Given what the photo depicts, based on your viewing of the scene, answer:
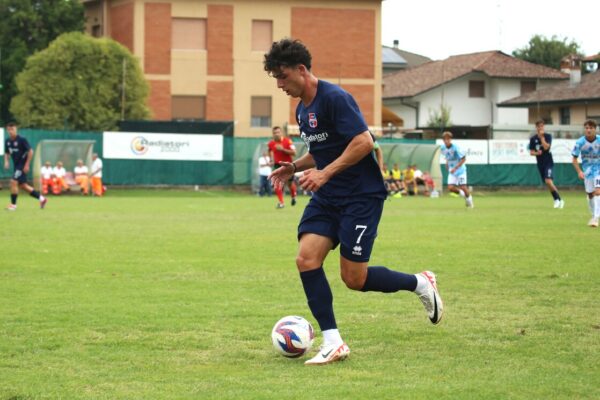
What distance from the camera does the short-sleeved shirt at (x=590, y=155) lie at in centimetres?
2094

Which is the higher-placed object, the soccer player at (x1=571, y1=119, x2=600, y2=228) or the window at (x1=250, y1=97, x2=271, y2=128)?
the window at (x1=250, y1=97, x2=271, y2=128)

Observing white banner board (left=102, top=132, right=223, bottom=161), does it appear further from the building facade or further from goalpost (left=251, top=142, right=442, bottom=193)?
the building facade

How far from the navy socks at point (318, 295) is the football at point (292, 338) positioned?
0.13 metres

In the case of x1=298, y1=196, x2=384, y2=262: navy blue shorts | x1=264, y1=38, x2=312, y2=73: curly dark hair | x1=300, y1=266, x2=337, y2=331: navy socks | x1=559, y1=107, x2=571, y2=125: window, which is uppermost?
x1=559, y1=107, x2=571, y2=125: window

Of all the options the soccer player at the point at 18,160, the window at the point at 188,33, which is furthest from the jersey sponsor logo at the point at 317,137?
the window at the point at 188,33

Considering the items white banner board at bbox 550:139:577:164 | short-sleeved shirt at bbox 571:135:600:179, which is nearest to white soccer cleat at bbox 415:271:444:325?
short-sleeved shirt at bbox 571:135:600:179

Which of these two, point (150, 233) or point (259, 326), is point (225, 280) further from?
point (150, 233)

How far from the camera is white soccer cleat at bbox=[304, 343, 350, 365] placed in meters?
7.14

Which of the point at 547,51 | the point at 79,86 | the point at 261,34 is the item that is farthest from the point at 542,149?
the point at 547,51

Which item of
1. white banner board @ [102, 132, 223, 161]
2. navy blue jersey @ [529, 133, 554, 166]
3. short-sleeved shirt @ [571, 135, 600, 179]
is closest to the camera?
short-sleeved shirt @ [571, 135, 600, 179]

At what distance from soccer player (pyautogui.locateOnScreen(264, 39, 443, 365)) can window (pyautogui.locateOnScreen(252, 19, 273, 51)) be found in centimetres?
5124

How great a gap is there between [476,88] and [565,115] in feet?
38.1

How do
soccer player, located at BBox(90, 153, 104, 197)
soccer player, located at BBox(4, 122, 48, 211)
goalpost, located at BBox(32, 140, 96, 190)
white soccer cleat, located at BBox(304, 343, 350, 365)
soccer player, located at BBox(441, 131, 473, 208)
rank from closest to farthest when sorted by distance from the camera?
white soccer cleat, located at BBox(304, 343, 350, 365) → soccer player, located at BBox(4, 122, 48, 211) → soccer player, located at BBox(441, 131, 473, 208) → soccer player, located at BBox(90, 153, 104, 197) → goalpost, located at BBox(32, 140, 96, 190)

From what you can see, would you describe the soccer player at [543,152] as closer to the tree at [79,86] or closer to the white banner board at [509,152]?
the white banner board at [509,152]
